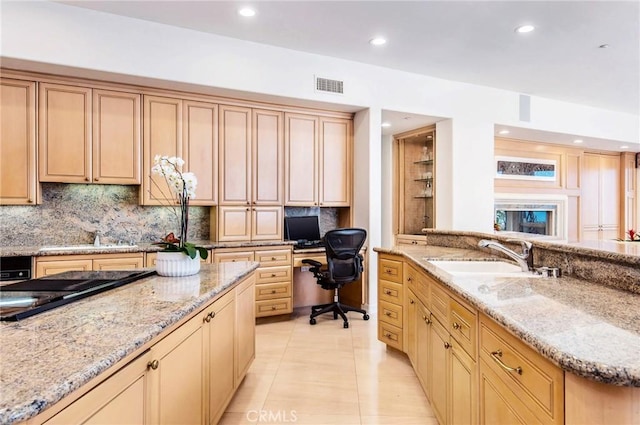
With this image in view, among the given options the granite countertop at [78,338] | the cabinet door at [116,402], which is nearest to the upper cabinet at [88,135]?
the granite countertop at [78,338]

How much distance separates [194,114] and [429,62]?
2711mm

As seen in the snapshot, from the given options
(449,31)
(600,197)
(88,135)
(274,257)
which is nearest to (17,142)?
(88,135)

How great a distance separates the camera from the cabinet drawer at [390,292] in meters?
2.83

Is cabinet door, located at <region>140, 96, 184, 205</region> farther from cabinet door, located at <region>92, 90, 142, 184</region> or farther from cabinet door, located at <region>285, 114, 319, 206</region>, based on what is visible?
cabinet door, located at <region>285, 114, 319, 206</region>

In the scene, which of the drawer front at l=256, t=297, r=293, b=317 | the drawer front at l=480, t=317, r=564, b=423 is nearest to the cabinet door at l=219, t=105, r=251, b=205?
the drawer front at l=256, t=297, r=293, b=317

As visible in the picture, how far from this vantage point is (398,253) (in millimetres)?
2816

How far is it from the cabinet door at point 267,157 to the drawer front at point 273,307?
3.64 ft

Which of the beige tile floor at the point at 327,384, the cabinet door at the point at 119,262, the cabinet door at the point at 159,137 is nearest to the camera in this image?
the beige tile floor at the point at 327,384

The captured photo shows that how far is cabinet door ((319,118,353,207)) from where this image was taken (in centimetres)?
423

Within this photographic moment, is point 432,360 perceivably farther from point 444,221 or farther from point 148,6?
point 148,6

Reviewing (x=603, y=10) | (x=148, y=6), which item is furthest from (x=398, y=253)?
(x=148, y=6)

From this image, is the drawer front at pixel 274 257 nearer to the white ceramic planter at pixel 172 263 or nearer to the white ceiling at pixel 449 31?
the white ceramic planter at pixel 172 263

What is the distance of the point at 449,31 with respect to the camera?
3.28m

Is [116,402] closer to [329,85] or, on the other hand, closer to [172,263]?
[172,263]
